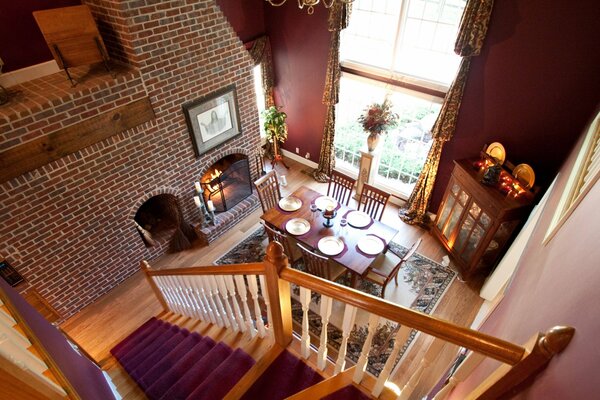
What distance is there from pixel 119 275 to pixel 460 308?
417 centimetres

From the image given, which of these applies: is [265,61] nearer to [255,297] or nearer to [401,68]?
[401,68]

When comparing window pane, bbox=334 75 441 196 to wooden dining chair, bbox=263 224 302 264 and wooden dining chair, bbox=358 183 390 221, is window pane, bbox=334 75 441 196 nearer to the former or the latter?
wooden dining chair, bbox=358 183 390 221

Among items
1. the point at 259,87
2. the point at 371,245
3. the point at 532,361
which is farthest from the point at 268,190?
the point at 532,361

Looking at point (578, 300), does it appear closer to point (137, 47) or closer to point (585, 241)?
point (585, 241)

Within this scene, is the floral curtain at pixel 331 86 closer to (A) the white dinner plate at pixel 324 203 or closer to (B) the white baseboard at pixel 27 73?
(A) the white dinner plate at pixel 324 203

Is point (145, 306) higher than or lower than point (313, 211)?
lower

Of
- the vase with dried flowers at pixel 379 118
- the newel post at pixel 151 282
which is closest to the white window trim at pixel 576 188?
the vase with dried flowers at pixel 379 118

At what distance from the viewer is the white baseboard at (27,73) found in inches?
123

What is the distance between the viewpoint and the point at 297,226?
156 inches

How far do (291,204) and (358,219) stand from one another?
0.85m

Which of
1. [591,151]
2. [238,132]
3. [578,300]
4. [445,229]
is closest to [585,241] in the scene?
[578,300]

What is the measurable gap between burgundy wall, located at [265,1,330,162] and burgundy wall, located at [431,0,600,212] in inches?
86.5

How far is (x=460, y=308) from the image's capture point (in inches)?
156

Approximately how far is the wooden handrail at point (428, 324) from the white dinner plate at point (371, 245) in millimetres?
2186
